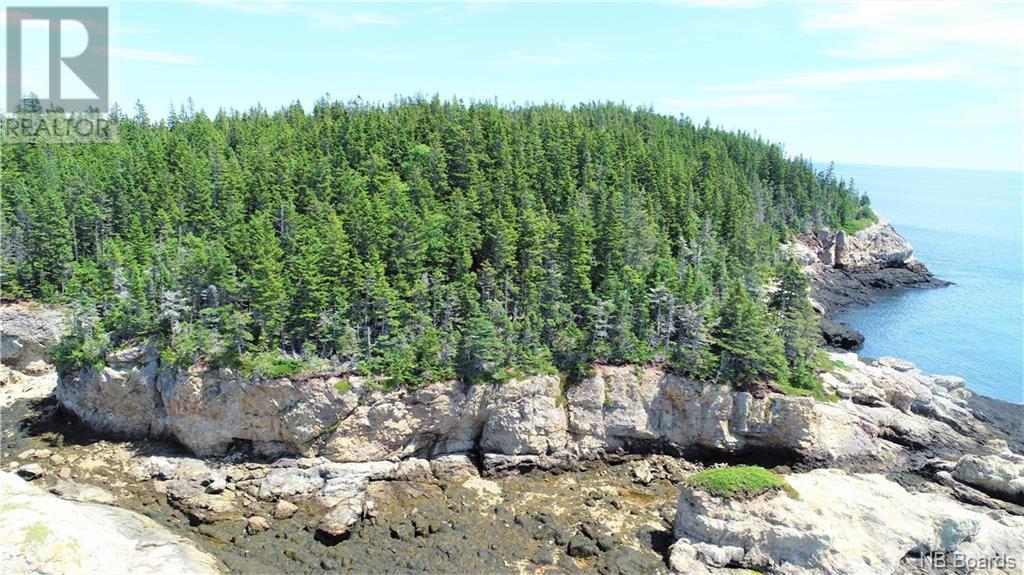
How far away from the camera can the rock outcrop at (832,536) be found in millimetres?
34844

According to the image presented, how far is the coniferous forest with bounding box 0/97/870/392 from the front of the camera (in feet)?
159

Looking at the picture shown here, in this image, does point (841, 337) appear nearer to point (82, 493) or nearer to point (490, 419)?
point (490, 419)

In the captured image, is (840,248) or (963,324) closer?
(963,324)

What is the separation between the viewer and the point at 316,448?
45.4 meters

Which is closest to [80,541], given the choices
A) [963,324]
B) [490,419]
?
[490,419]

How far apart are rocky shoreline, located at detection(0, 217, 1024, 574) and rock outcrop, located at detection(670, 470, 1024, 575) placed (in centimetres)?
11

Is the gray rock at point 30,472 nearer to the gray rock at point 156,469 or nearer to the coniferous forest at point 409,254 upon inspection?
the gray rock at point 156,469

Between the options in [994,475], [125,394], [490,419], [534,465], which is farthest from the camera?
[125,394]

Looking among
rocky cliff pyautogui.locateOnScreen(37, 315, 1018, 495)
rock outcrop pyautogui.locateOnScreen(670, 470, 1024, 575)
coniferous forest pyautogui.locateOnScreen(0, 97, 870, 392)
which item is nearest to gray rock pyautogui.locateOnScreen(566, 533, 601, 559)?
rock outcrop pyautogui.locateOnScreen(670, 470, 1024, 575)

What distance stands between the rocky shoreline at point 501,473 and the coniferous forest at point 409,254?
9.36 ft

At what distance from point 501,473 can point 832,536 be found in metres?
22.2

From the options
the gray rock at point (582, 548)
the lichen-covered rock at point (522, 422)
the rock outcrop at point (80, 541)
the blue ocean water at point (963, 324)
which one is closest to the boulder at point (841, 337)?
the blue ocean water at point (963, 324)

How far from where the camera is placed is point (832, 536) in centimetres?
3512

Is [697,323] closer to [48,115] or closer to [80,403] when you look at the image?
[80,403]
